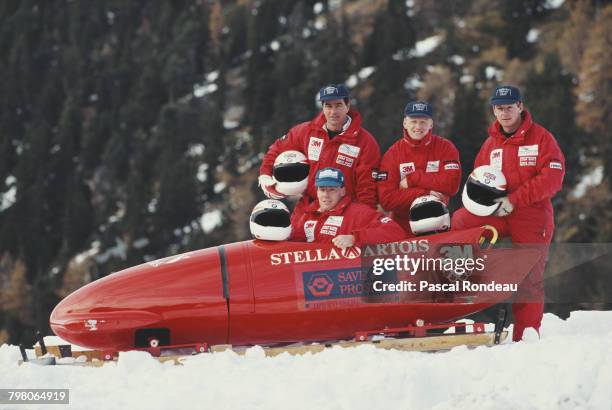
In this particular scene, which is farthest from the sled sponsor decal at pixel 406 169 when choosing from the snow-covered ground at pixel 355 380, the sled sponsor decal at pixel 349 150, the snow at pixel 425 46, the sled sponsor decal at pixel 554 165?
the snow at pixel 425 46

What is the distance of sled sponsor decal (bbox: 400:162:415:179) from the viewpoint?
10438 mm

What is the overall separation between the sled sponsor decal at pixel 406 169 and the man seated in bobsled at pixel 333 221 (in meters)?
0.61

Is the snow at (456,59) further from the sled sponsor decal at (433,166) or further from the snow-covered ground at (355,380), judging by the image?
the snow-covered ground at (355,380)

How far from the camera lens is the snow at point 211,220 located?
75.2m

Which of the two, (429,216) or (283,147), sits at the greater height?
(283,147)

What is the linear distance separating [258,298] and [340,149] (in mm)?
1897

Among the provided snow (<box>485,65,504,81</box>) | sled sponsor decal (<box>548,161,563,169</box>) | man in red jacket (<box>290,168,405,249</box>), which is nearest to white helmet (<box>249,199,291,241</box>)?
man in red jacket (<box>290,168,405,249</box>)

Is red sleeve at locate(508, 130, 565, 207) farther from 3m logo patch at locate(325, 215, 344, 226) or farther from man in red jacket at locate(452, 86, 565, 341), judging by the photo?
3m logo patch at locate(325, 215, 344, 226)

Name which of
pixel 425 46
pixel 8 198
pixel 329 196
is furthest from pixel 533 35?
pixel 329 196

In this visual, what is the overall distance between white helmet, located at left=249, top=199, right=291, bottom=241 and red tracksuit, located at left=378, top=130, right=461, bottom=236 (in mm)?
1132

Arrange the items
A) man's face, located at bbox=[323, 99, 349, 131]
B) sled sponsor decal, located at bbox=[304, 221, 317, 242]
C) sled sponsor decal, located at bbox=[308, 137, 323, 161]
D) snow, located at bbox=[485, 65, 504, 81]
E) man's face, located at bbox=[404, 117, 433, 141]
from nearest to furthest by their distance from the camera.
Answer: sled sponsor decal, located at bbox=[304, 221, 317, 242] → man's face, located at bbox=[404, 117, 433, 141] → man's face, located at bbox=[323, 99, 349, 131] → sled sponsor decal, located at bbox=[308, 137, 323, 161] → snow, located at bbox=[485, 65, 504, 81]

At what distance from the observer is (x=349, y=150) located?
35.0 ft

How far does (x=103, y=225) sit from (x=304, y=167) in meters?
80.4

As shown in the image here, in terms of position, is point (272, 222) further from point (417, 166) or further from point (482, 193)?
point (482, 193)
